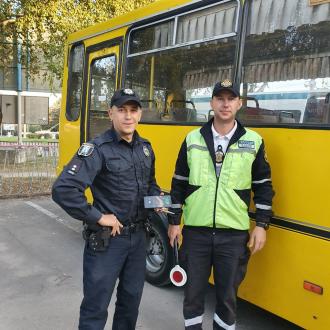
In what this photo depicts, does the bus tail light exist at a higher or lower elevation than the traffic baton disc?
higher

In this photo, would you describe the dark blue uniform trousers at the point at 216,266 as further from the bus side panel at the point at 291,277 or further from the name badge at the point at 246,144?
the name badge at the point at 246,144

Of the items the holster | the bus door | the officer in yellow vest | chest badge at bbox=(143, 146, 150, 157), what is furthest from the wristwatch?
the bus door

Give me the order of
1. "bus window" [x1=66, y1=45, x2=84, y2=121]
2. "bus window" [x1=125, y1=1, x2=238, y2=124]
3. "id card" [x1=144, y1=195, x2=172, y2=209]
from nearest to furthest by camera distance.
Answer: "id card" [x1=144, y1=195, x2=172, y2=209] → "bus window" [x1=125, y1=1, x2=238, y2=124] → "bus window" [x1=66, y1=45, x2=84, y2=121]

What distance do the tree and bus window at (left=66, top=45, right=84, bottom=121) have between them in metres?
4.59

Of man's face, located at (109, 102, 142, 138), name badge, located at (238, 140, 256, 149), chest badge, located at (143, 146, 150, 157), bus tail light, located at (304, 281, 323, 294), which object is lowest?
bus tail light, located at (304, 281, 323, 294)

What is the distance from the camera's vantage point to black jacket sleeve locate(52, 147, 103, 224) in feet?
7.93

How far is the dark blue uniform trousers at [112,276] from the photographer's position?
101 inches

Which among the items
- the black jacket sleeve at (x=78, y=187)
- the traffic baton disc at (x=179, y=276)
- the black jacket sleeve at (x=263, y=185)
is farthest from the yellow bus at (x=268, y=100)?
the black jacket sleeve at (x=78, y=187)

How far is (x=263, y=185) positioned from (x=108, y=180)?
101cm

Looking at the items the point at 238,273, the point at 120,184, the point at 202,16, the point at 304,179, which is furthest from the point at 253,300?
the point at 202,16

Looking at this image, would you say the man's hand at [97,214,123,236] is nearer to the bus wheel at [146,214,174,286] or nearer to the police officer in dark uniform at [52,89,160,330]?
the police officer in dark uniform at [52,89,160,330]

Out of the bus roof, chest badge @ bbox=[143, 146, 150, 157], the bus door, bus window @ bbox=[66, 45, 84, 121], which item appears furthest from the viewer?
bus window @ bbox=[66, 45, 84, 121]

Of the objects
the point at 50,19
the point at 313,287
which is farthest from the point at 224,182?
the point at 50,19

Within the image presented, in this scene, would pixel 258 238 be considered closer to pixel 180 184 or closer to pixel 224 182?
pixel 224 182
